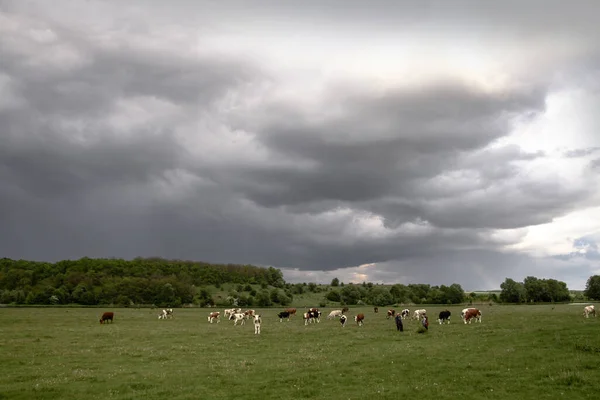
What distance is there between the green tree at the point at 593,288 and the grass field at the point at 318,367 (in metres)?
135

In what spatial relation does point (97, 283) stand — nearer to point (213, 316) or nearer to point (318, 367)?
point (213, 316)

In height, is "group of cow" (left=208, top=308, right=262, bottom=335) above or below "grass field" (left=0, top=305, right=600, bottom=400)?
below

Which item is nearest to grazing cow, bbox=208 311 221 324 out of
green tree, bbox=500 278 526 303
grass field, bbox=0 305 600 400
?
grass field, bbox=0 305 600 400

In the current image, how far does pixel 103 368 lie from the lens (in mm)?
25516

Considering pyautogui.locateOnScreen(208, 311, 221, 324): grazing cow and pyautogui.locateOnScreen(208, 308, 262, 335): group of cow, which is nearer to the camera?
pyautogui.locateOnScreen(208, 308, 262, 335): group of cow

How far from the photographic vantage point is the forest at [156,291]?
120938mm

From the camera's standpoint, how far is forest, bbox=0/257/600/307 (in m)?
121

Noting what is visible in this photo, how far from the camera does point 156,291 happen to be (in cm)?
12775

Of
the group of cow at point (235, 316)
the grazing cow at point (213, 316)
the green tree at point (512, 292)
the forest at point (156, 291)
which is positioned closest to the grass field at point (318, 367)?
the group of cow at point (235, 316)

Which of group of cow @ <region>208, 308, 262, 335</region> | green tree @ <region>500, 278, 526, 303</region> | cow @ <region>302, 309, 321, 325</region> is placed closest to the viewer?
cow @ <region>302, 309, 321, 325</region>

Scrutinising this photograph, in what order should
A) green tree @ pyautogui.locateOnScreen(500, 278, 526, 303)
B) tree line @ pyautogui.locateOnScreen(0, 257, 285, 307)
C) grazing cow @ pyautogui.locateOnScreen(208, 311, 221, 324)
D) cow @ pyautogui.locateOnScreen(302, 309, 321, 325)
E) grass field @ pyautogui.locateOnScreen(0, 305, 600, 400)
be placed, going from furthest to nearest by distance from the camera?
green tree @ pyautogui.locateOnScreen(500, 278, 526, 303)
tree line @ pyautogui.locateOnScreen(0, 257, 285, 307)
grazing cow @ pyautogui.locateOnScreen(208, 311, 221, 324)
cow @ pyautogui.locateOnScreen(302, 309, 321, 325)
grass field @ pyautogui.locateOnScreen(0, 305, 600, 400)

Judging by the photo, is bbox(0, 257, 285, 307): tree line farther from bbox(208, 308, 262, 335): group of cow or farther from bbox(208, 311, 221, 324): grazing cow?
bbox(208, 311, 221, 324): grazing cow

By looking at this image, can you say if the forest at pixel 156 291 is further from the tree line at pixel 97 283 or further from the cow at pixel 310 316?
the cow at pixel 310 316

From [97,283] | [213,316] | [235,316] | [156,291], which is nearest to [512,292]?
[235,316]
